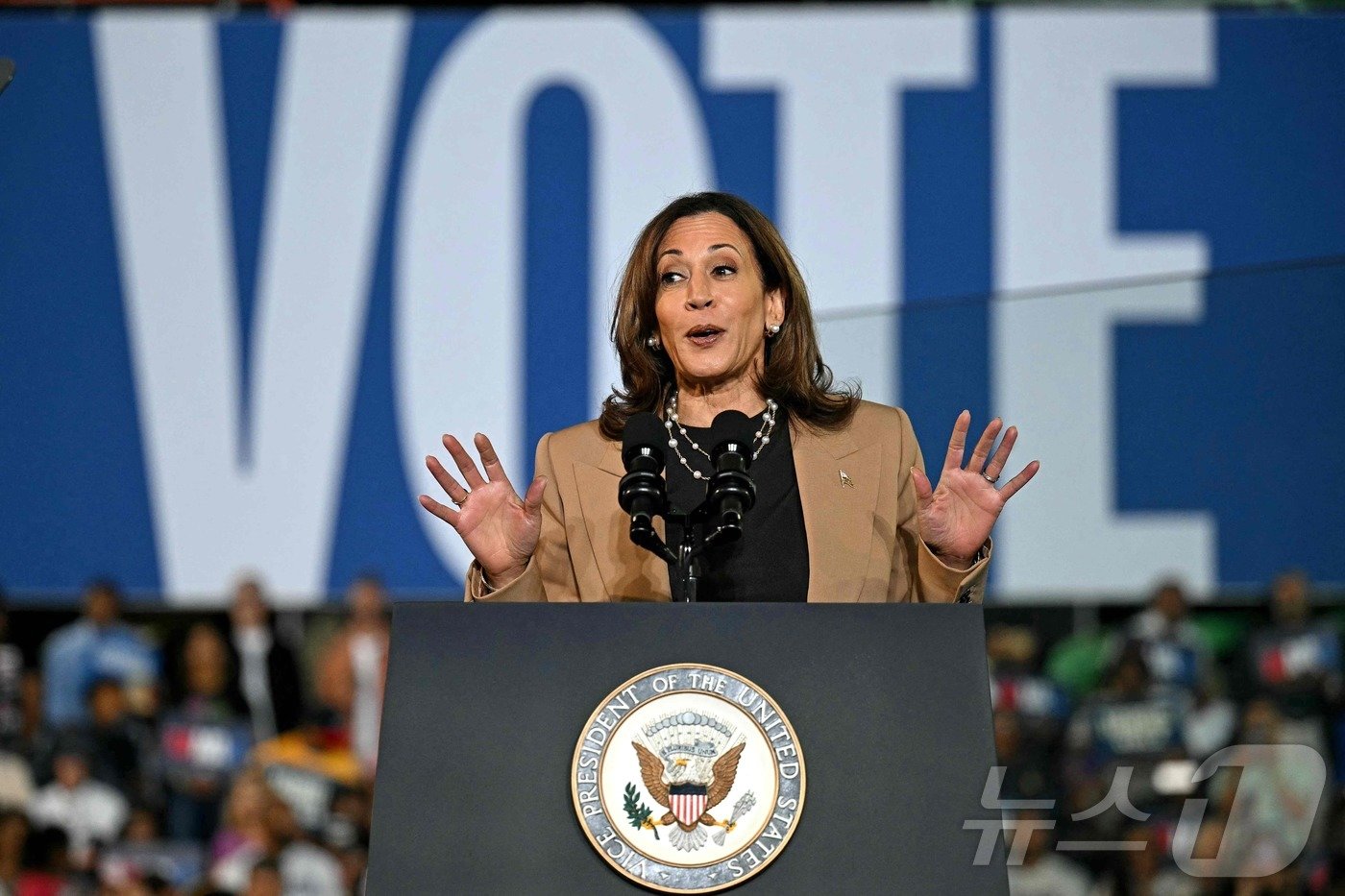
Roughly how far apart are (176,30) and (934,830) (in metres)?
7.25

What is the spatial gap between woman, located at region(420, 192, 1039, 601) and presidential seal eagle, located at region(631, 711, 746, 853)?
46 centimetres

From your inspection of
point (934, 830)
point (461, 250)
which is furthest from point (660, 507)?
point (461, 250)

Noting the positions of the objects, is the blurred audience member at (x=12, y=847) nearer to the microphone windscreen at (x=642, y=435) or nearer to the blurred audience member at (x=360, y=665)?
the blurred audience member at (x=360, y=665)

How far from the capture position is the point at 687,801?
167 centimetres

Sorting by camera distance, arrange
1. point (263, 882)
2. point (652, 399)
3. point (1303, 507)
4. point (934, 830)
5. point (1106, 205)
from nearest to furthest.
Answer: point (934, 830)
point (652, 399)
point (1303, 507)
point (263, 882)
point (1106, 205)

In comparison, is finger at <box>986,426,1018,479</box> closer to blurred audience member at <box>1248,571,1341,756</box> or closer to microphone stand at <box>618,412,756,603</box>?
microphone stand at <box>618,412,756,603</box>

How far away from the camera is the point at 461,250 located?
784cm

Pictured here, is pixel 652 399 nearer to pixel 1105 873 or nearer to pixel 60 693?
pixel 1105 873

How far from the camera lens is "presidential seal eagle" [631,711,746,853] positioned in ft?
5.44

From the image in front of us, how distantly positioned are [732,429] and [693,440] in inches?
14.4

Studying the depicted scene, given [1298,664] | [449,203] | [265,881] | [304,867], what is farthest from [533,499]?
[449,203]

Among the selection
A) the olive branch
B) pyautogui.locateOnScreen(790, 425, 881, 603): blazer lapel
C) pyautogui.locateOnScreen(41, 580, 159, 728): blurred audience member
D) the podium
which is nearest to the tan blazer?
pyautogui.locateOnScreen(790, 425, 881, 603): blazer lapel

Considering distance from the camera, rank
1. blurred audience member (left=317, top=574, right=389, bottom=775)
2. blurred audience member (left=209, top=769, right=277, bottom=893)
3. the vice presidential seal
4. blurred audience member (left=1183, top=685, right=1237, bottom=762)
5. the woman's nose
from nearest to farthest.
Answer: the vice presidential seal, the woman's nose, blurred audience member (left=1183, top=685, right=1237, bottom=762), blurred audience member (left=209, top=769, right=277, bottom=893), blurred audience member (left=317, top=574, right=389, bottom=775)

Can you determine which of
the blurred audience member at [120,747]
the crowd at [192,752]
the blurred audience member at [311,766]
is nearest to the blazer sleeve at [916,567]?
the crowd at [192,752]
